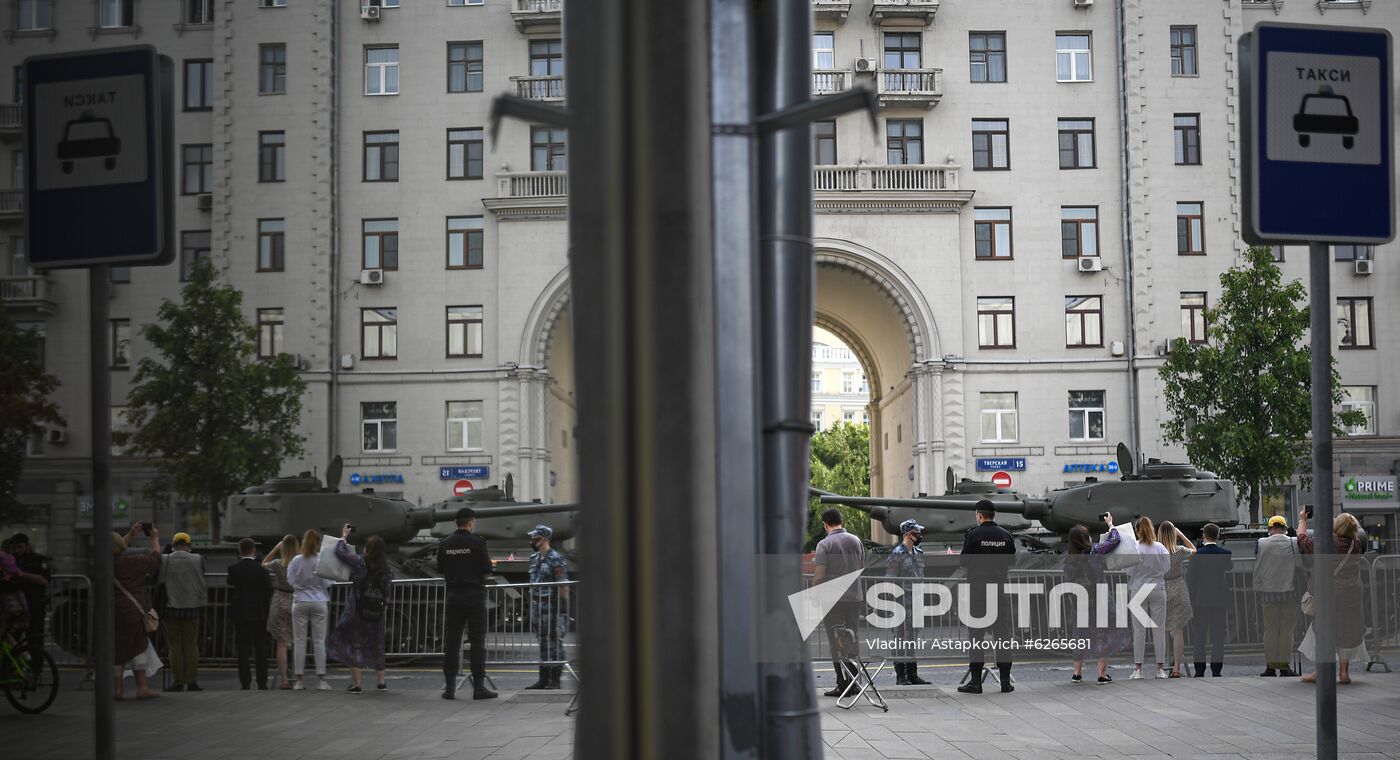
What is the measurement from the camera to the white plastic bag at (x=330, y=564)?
48.2 feet

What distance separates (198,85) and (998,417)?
81.9 ft

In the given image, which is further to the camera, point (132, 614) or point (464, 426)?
point (464, 426)

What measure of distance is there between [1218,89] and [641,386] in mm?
39397

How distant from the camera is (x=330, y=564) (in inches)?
582

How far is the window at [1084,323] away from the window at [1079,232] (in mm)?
1327

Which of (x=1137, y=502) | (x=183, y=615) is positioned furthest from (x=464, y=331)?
(x=183, y=615)

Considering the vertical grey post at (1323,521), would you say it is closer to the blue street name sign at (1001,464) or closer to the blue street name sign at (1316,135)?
the blue street name sign at (1316,135)

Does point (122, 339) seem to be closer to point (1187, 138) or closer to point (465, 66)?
point (465, 66)

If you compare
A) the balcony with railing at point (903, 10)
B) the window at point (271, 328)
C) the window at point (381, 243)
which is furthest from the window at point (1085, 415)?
the window at point (271, 328)

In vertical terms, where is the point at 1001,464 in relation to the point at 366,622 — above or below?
above

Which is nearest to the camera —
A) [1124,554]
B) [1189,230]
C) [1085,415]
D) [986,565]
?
[986,565]

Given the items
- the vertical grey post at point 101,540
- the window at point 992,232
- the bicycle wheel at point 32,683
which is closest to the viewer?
the vertical grey post at point 101,540

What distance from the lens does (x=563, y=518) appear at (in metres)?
25.0

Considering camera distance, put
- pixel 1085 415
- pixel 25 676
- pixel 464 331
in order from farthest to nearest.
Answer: pixel 464 331, pixel 1085 415, pixel 25 676
